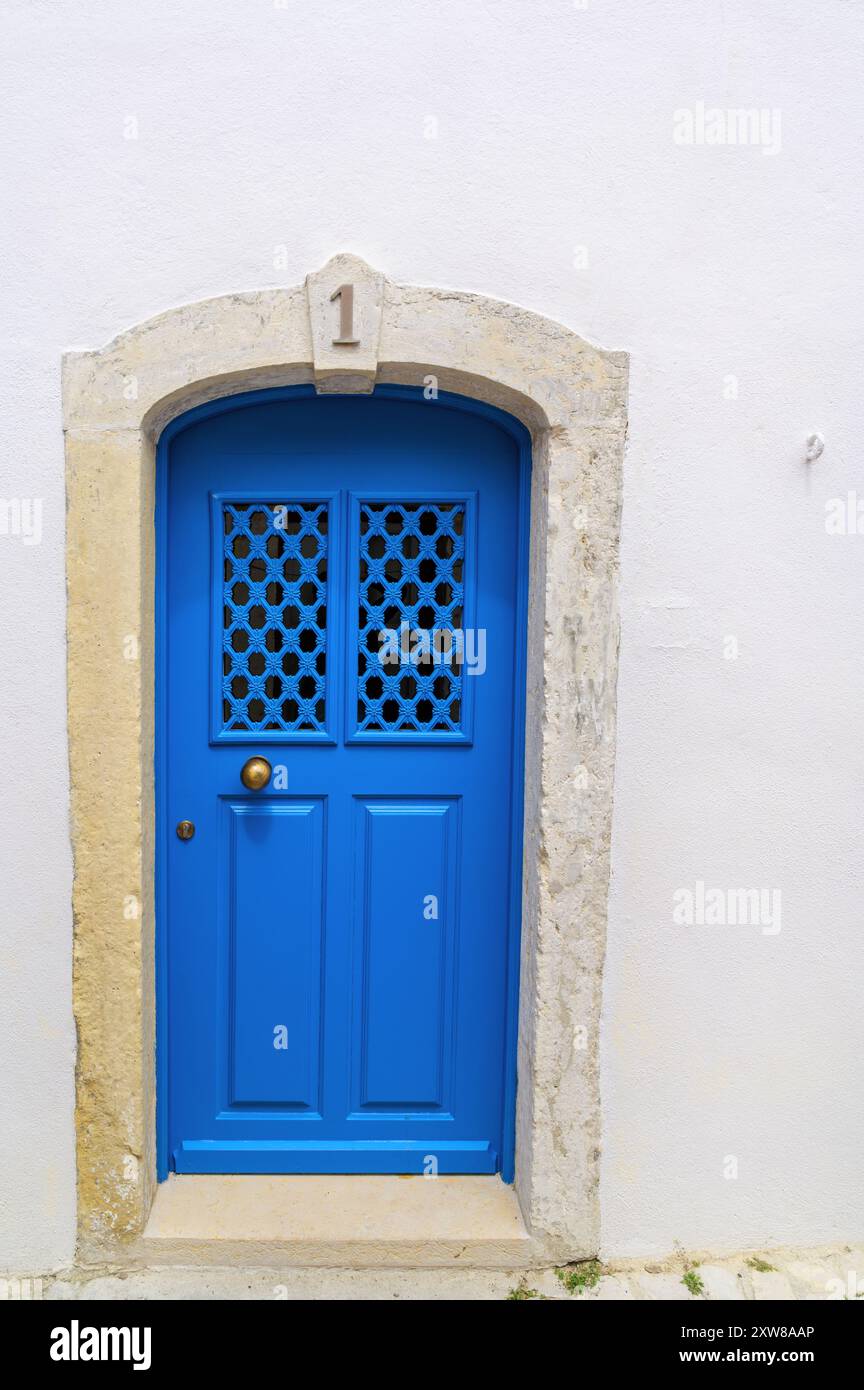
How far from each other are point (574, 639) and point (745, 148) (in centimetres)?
141

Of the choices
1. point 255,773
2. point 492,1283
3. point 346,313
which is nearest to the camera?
point 346,313

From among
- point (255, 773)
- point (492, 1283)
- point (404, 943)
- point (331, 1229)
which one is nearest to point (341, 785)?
point (255, 773)

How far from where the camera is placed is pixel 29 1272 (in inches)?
99.4

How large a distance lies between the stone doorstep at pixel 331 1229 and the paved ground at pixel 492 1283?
0.10 ft

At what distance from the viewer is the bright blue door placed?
2619 millimetres

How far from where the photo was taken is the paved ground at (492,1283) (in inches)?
97.5

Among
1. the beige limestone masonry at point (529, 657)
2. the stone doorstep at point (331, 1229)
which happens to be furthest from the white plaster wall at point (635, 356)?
the stone doorstep at point (331, 1229)

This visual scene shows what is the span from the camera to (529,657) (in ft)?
8.55

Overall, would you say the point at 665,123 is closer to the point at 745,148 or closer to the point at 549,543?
the point at 745,148

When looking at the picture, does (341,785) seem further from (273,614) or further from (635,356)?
(635,356)

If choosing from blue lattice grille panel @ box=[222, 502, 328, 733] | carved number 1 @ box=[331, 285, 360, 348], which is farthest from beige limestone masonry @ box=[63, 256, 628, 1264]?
blue lattice grille panel @ box=[222, 502, 328, 733]

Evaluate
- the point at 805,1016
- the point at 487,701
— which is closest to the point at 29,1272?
the point at 487,701

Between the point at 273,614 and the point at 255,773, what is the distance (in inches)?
18.8

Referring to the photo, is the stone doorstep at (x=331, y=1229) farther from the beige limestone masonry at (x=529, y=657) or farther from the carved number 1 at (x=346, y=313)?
the carved number 1 at (x=346, y=313)
